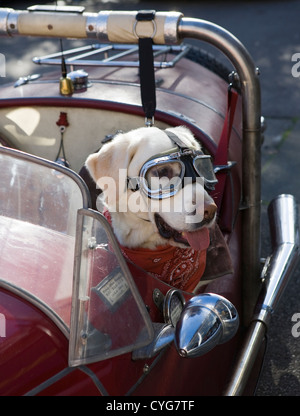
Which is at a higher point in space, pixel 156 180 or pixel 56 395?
pixel 156 180

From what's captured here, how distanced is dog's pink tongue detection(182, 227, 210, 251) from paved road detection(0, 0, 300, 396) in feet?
2.84

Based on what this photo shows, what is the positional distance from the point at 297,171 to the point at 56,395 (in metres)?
3.57

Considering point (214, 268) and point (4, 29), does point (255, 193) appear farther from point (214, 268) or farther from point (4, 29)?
point (4, 29)

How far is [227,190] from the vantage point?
255cm

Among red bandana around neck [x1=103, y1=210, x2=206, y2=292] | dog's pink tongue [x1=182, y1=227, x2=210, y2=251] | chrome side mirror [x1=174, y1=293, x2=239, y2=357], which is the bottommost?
chrome side mirror [x1=174, y1=293, x2=239, y2=357]

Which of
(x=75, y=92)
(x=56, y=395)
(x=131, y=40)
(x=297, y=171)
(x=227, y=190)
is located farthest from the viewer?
(x=297, y=171)

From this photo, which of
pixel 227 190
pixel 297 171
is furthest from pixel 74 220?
pixel 297 171

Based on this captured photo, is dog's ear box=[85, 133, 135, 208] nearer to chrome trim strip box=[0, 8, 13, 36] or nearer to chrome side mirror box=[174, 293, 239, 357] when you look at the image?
chrome trim strip box=[0, 8, 13, 36]

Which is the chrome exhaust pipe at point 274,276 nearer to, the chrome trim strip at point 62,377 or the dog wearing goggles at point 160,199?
the dog wearing goggles at point 160,199

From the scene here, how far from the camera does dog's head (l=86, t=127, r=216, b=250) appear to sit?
2.12m

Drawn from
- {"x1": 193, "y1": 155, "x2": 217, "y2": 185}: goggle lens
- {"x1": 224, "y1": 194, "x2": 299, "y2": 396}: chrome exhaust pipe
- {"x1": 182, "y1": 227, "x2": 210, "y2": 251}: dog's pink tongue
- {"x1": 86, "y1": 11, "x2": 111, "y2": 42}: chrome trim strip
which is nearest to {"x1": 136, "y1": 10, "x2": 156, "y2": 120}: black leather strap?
{"x1": 86, "y1": 11, "x2": 111, "y2": 42}: chrome trim strip

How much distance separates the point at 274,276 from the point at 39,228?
1.28 m

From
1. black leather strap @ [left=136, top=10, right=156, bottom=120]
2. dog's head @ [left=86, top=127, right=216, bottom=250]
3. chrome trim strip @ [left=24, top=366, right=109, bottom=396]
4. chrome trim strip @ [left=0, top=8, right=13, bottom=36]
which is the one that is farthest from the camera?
→ chrome trim strip @ [left=0, top=8, right=13, bottom=36]

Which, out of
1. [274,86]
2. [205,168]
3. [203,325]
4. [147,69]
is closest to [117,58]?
[147,69]
